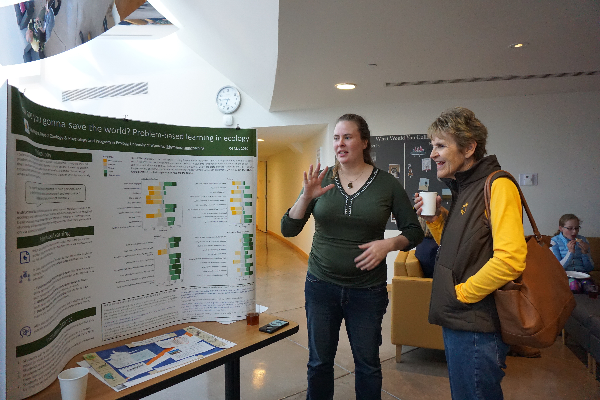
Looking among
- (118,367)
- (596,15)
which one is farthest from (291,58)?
(118,367)

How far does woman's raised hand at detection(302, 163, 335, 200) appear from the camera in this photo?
4.99ft

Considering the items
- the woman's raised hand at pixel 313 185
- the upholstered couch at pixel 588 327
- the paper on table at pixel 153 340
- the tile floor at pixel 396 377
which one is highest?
the woman's raised hand at pixel 313 185

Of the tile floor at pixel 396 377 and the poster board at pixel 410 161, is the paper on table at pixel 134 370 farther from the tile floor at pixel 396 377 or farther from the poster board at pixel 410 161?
the poster board at pixel 410 161

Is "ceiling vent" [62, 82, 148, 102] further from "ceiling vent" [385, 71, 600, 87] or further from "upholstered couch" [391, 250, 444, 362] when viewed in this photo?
"upholstered couch" [391, 250, 444, 362]

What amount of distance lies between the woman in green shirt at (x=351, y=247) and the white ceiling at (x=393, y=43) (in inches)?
41.2

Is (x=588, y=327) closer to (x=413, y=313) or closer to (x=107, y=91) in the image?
(x=413, y=313)

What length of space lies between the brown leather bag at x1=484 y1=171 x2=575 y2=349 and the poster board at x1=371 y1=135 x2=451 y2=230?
138 inches

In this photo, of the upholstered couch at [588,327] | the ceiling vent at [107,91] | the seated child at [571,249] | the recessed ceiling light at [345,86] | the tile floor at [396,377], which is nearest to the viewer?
the tile floor at [396,377]

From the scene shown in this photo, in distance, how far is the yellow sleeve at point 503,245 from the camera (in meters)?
1.11

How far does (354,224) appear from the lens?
1.54 m

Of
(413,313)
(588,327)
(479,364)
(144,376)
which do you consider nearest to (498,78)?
(588,327)

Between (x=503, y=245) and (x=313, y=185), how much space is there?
73cm

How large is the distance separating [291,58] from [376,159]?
7.38 feet

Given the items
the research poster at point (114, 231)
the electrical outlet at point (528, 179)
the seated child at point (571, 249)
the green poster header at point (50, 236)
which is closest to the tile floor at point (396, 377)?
the seated child at point (571, 249)
